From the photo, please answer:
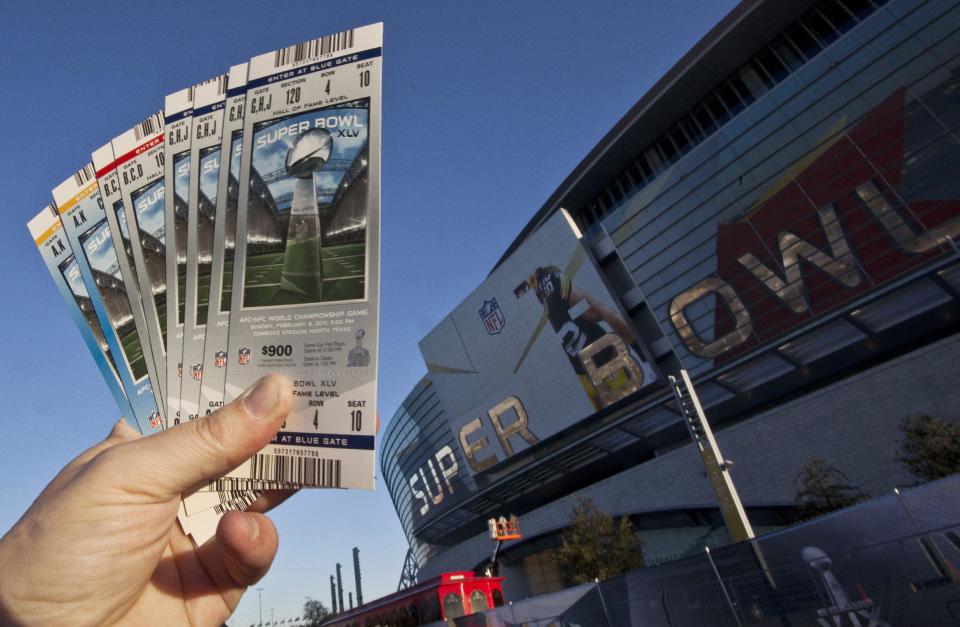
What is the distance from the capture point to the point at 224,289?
2680 mm

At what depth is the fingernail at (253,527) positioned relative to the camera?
2381mm

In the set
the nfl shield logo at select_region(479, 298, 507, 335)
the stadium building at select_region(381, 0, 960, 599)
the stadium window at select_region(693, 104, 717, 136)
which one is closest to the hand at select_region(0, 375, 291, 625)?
the stadium building at select_region(381, 0, 960, 599)

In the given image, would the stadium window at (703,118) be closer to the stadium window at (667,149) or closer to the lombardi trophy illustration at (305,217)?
the stadium window at (667,149)

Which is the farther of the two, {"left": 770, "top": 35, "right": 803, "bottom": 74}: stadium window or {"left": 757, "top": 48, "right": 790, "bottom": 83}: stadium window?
{"left": 757, "top": 48, "right": 790, "bottom": 83}: stadium window

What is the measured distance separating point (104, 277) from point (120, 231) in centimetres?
31

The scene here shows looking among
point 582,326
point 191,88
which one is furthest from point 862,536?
point 582,326

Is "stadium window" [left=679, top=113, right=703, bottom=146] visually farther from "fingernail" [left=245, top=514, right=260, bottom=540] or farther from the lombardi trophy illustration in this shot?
"fingernail" [left=245, top=514, right=260, bottom=540]

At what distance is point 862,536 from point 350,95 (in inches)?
377

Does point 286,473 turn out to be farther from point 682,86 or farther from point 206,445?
point 682,86

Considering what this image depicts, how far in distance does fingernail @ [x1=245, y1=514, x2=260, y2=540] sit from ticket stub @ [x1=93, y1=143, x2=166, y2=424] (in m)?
1.20

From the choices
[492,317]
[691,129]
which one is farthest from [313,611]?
[691,129]

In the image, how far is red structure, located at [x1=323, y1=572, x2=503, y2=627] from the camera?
1617 cm

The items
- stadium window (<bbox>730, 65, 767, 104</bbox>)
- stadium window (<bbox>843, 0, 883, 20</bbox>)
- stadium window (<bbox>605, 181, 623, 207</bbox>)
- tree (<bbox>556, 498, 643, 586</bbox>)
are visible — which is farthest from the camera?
stadium window (<bbox>605, 181, 623, 207</bbox>)

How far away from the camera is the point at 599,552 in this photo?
31.7 meters
